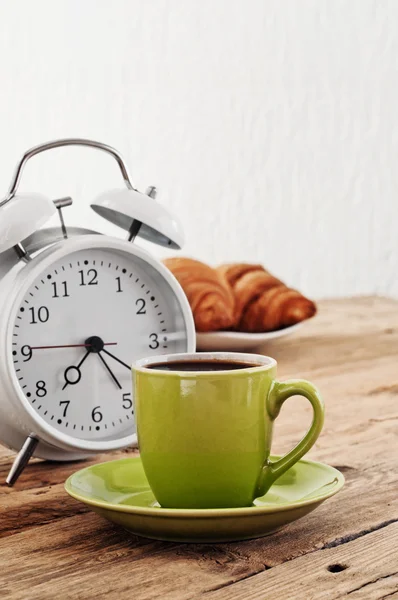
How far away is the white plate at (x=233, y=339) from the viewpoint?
1.54m

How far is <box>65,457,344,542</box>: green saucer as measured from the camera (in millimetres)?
608

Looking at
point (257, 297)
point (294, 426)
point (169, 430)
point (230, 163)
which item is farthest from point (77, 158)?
point (169, 430)

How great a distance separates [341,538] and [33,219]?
0.43 m

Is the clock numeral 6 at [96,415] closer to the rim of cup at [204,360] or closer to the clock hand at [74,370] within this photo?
the clock hand at [74,370]

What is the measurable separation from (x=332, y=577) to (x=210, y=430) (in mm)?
144

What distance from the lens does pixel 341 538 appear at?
0.66 m

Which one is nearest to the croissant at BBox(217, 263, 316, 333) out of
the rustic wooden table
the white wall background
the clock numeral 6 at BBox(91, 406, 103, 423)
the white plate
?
the white plate

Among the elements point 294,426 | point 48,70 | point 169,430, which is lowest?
point 294,426

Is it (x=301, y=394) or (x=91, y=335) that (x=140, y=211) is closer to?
(x=91, y=335)

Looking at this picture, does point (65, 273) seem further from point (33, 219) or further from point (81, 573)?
point (81, 573)

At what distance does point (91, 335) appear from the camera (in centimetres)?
91

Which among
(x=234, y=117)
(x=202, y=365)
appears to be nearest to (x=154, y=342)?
(x=202, y=365)

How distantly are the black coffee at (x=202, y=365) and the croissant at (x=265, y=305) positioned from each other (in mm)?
887

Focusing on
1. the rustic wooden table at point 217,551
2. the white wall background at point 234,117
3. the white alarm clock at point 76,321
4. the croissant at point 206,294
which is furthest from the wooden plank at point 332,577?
the white wall background at point 234,117
